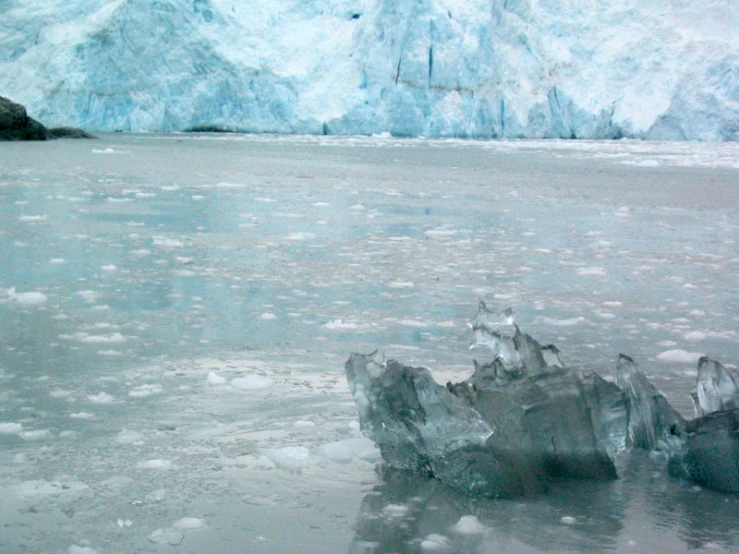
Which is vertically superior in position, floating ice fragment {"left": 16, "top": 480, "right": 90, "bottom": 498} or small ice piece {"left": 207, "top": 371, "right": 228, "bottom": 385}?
small ice piece {"left": 207, "top": 371, "right": 228, "bottom": 385}

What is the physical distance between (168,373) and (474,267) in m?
2.17

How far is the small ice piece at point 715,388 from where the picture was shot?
2051 millimetres

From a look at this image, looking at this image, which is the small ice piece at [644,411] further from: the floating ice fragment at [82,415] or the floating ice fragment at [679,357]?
the floating ice fragment at [82,415]

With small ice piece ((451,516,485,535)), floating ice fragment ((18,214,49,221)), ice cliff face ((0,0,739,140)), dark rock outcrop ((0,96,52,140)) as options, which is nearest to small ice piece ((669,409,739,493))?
small ice piece ((451,516,485,535))

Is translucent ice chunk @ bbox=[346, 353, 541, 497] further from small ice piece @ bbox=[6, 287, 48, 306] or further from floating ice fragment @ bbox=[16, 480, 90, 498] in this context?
small ice piece @ bbox=[6, 287, 48, 306]

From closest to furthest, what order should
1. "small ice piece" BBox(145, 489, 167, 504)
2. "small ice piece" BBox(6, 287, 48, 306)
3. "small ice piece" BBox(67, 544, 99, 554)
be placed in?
1. "small ice piece" BBox(67, 544, 99, 554)
2. "small ice piece" BBox(145, 489, 167, 504)
3. "small ice piece" BBox(6, 287, 48, 306)

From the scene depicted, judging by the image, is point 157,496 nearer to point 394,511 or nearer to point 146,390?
point 394,511

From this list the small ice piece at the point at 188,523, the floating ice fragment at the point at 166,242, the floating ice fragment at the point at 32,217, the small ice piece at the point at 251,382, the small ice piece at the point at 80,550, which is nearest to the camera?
the small ice piece at the point at 80,550

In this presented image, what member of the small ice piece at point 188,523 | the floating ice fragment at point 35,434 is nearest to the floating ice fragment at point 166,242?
the floating ice fragment at point 35,434

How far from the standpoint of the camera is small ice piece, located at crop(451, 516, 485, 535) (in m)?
1.64

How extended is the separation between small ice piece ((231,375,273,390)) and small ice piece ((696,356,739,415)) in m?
1.11

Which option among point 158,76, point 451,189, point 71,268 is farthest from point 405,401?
point 158,76

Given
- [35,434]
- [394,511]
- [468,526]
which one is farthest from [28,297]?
[468,526]

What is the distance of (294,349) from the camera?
2795 millimetres
